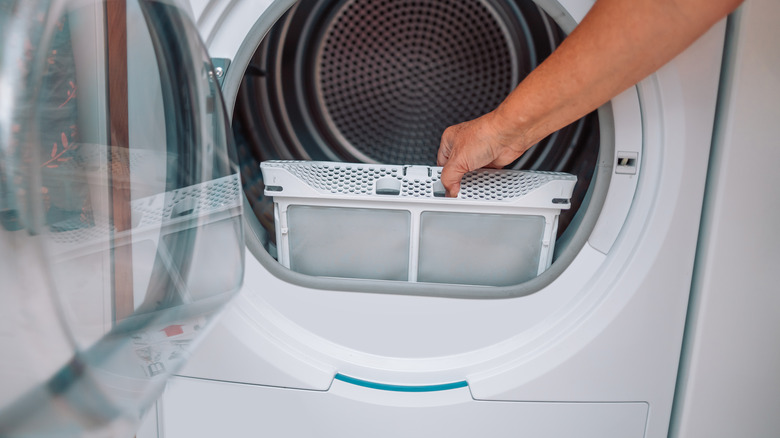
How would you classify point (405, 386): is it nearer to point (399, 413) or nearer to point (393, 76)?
point (399, 413)

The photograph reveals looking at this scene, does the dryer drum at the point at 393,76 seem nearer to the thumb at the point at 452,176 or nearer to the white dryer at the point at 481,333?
the white dryer at the point at 481,333

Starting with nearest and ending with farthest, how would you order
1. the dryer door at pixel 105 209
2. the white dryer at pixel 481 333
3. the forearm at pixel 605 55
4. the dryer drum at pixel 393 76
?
the dryer door at pixel 105 209
the forearm at pixel 605 55
the white dryer at pixel 481 333
the dryer drum at pixel 393 76

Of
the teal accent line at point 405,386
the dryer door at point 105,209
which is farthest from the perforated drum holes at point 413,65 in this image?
the teal accent line at point 405,386

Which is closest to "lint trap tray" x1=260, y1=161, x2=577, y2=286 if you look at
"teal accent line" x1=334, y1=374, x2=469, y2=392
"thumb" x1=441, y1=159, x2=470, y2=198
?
"thumb" x1=441, y1=159, x2=470, y2=198

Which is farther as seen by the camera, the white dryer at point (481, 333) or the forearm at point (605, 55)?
the white dryer at point (481, 333)

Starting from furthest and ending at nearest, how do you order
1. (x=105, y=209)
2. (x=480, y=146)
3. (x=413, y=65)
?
(x=413, y=65)
(x=480, y=146)
(x=105, y=209)

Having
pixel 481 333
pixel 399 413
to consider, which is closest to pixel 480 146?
pixel 481 333

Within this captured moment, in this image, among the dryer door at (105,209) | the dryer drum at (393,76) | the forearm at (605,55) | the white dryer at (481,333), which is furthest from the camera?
the dryer drum at (393,76)

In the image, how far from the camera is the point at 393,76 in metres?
0.84

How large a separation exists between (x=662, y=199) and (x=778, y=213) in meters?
0.13

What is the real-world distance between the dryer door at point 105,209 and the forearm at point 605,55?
391mm

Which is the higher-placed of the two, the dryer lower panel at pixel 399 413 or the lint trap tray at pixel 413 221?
the lint trap tray at pixel 413 221

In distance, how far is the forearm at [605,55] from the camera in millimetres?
532

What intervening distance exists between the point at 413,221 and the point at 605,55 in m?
0.32
